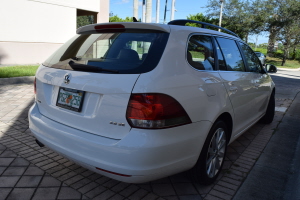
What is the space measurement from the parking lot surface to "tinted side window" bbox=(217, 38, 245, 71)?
124 cm

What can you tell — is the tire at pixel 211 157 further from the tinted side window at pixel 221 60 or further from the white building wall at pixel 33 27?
the white building wall at pixel 33 27

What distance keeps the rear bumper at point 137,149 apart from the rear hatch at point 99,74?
3.2 inches

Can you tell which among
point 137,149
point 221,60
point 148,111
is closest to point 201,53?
point 221,60

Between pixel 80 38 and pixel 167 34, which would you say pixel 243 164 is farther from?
pixel 80 38

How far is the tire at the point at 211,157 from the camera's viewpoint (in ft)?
9.04

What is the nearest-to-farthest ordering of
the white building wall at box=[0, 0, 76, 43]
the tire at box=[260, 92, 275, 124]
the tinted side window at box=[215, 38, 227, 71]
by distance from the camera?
1. the tinted side window at box=[215, 38, 227, 71]
2. the tire at box=[260, 92, 275, 124]
3. the white building wall at box=[0, 0, 76, 43]

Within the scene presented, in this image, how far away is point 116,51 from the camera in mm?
2732

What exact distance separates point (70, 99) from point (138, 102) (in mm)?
710

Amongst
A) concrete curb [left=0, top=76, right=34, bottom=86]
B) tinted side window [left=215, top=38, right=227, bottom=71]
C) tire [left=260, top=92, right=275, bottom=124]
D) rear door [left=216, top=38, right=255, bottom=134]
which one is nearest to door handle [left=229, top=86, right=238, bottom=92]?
rear door [left=216, top=38, right=255, bottom=134]

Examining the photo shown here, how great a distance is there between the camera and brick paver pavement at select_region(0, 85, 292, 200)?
8.96ft

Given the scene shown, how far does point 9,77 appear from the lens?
8656 millimetres

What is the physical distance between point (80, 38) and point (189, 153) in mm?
1711

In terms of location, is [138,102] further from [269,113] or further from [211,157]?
[269,113]

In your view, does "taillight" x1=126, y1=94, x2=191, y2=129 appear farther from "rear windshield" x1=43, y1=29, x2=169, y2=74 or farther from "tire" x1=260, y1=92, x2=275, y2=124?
"tire" x1=260, y1=92, x2=275, y2=124
